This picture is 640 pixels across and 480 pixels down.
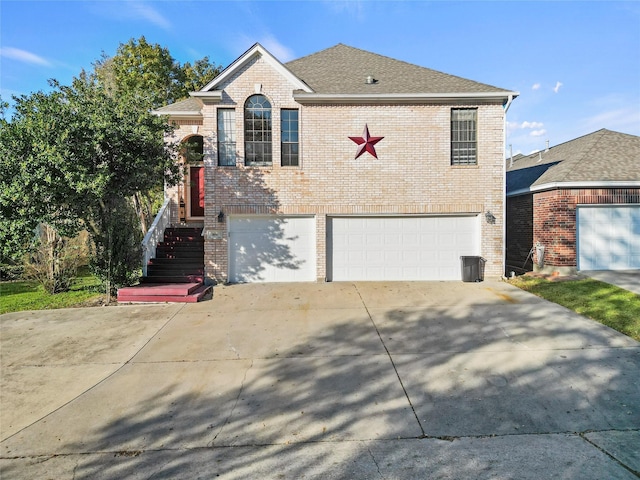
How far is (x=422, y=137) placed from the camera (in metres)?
11.5

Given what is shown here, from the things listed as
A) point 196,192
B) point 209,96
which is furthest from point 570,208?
point 196,192

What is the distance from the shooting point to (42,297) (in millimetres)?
10945

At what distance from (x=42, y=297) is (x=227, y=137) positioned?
24.8ft

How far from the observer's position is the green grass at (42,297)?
9.82 metres

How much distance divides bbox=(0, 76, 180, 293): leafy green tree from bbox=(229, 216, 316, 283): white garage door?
2.83 m

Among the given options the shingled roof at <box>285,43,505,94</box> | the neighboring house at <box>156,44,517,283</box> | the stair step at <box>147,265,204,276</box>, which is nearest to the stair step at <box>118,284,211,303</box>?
the stair step at <box>147,265,204,276</box>

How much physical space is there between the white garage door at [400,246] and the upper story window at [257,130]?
3175mm

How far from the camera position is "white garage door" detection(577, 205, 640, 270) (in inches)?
463

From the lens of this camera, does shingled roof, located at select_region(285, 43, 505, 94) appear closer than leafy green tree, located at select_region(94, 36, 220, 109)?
Yes

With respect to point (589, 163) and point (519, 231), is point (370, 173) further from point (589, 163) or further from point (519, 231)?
point (589, 163)

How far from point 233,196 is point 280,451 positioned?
28.5 feet

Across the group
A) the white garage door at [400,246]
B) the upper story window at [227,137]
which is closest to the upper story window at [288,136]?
the upper story window at [227,137]

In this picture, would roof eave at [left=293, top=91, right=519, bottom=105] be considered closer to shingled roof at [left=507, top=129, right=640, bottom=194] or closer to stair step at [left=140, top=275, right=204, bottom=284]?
shingled roof at [left=507, top=129, right=640, bottom=194]

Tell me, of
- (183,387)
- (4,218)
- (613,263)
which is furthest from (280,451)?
(613,263)
